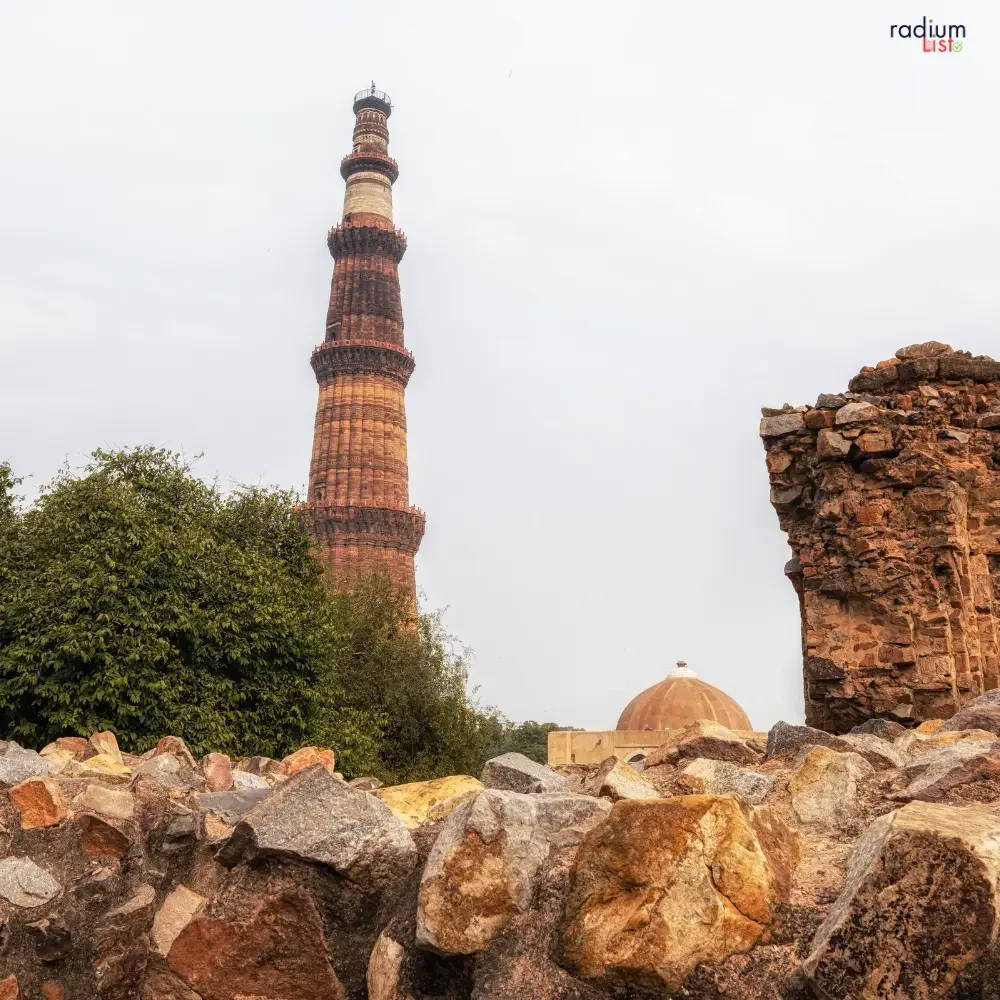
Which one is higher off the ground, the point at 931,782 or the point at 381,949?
the point at 931,782

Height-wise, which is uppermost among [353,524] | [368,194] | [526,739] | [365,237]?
[368,194]

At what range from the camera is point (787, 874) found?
1.76 m

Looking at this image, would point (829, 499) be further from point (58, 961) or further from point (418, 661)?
point (418, 661)

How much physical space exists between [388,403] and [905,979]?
3315cm

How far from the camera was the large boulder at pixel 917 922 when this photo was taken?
1.39 m

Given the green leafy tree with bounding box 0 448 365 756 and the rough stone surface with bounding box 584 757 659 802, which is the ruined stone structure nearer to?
the rough stone surface with bounding box 584 757 659 802

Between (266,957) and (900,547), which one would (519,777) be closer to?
(266,957)

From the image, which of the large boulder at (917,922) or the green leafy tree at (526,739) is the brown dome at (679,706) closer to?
the green leafy tree at (526,739)

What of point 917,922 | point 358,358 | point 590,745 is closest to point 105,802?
point 917,922

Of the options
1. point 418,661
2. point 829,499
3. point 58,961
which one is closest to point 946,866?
point 58,961

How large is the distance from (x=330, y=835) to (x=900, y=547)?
14.6 ft

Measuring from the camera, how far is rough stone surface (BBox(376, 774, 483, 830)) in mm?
2281

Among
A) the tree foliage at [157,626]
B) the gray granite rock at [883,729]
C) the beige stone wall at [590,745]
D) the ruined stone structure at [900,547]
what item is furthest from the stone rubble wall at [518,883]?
the beige stone wall at [590,745]

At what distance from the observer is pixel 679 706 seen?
2055 cm
